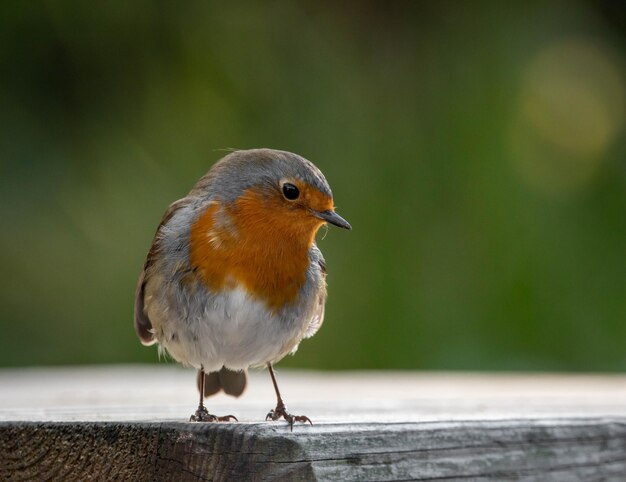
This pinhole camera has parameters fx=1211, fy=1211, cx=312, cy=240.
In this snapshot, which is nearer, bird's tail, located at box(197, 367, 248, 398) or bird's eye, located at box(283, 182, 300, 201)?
bird's eye, located at box(283, 182, 300, 201)

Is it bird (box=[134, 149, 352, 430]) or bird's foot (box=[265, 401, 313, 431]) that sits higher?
bird (box=[134, 149, 352, 430])

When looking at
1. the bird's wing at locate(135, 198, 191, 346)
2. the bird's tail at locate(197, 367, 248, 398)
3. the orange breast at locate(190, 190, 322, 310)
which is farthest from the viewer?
the bird's tail at locate(197, 367, 248, 398)

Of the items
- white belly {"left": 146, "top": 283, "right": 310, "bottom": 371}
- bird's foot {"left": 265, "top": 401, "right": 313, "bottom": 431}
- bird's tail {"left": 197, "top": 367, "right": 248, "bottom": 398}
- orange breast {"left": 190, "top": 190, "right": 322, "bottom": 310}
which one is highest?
orange breast {"left": 190, "top": 190, "right": 322, "bottom": 310}

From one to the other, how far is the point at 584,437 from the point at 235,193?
116 centimetres

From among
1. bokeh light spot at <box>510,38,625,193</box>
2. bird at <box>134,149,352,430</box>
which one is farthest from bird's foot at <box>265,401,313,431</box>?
bokeh light spot at <box>510,38,625,193</box>

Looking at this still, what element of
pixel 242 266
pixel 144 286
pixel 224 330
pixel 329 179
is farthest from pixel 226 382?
pixel 329 179

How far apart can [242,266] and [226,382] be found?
708 mm

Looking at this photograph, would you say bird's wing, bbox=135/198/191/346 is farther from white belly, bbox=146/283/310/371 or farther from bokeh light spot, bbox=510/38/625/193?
bokeh light spot, bbox=510/38/625/193

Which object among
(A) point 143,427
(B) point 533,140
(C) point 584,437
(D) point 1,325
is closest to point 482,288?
(B) point 533,140

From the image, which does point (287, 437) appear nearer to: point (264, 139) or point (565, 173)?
point (264, 139)

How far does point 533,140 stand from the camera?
19.7ft

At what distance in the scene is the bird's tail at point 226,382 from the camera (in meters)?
3.73

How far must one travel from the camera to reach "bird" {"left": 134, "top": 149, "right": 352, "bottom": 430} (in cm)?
316

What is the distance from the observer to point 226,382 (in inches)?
147
